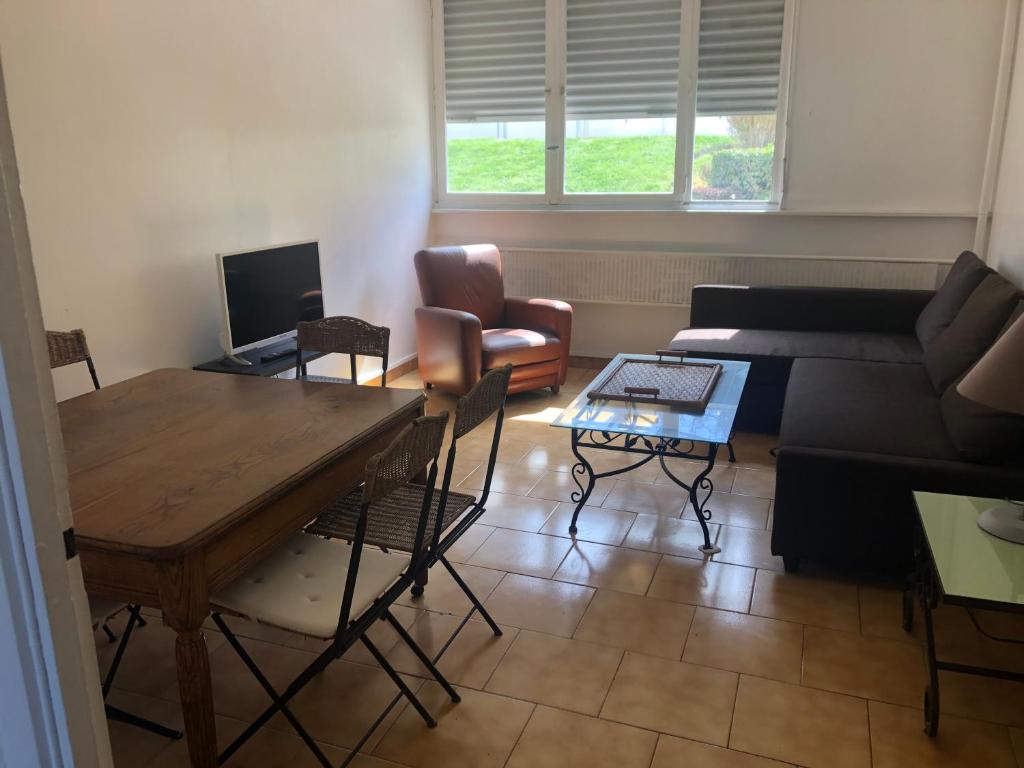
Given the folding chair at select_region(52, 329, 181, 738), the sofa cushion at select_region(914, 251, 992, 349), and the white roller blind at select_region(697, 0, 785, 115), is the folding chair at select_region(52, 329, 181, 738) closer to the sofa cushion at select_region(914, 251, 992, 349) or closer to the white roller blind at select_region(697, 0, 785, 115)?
the sofa cushion at select_region(914, 251, 992, 349)

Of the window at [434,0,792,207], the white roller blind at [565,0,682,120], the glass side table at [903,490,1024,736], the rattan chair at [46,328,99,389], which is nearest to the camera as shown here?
the glass side table at [903,490,1024,736]

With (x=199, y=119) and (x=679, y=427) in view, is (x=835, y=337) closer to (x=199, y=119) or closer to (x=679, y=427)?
(x=679, y=427)

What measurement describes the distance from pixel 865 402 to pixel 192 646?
2811 mm

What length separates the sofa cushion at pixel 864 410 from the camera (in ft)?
9.81

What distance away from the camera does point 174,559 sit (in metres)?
1.66

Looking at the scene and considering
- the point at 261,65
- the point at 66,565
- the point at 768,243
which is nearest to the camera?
the point at 66,565

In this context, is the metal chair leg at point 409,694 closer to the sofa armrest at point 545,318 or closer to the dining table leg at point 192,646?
the dining table leg at point 192,646

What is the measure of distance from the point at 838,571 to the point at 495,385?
1573 millimetres

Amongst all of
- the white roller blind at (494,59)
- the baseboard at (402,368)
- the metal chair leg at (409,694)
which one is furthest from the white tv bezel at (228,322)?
the white roller blind at (494,59)

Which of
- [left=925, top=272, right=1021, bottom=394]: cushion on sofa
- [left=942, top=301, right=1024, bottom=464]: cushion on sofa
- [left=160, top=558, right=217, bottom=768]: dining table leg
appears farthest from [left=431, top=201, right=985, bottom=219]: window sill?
[left=160, top=558, right=217, bottom=768]: dining table leg

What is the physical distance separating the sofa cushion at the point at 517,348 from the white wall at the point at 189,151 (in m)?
0.95

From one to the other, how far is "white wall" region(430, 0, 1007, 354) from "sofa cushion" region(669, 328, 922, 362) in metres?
0.85

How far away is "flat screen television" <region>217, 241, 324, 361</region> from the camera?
3.84 meters

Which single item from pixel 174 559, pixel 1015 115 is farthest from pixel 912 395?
pixel 174 559
